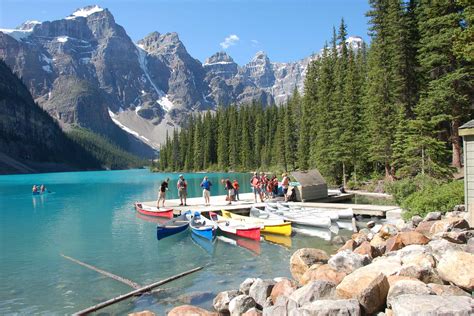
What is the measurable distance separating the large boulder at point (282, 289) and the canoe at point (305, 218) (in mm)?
12607

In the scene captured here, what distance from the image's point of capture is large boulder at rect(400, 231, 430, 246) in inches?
476

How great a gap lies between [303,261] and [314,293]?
3.49m

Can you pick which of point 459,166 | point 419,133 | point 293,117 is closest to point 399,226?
point 419,133

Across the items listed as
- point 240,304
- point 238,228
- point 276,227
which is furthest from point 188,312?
point 276,227

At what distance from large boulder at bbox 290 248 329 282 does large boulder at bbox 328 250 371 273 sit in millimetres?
1702

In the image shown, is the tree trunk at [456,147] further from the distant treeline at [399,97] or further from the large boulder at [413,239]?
the large boulder at [413,239]

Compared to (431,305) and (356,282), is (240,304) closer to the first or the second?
(356,282)

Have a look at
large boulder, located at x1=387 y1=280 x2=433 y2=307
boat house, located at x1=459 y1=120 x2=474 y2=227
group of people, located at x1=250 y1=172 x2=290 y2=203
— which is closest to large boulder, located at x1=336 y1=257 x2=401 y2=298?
large boulder, located at x1=387 y1=280 x2=433 y2=307

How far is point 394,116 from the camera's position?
3609cm

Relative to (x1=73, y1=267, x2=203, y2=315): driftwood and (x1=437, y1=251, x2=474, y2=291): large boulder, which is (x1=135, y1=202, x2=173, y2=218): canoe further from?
(x1=437, y1=251, x2=474, y2=291): large boulder

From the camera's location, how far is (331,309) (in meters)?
6.96

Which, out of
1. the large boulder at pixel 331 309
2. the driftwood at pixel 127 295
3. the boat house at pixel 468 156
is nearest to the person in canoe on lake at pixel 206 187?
the driftwood at pixel 127 295

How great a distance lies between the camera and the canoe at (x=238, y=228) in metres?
19.6

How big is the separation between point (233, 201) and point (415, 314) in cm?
2398
